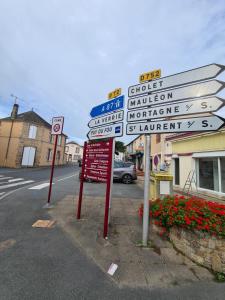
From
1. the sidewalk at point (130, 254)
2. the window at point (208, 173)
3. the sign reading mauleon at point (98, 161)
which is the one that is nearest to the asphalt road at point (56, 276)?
the sidewalk at point (130, 254)

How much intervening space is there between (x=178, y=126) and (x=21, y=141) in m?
24.2

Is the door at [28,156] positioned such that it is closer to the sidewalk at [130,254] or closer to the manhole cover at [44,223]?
the sidewalk at [130,254]

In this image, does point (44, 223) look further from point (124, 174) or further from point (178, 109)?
point (124, 174)

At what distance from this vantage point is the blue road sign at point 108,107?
152 inches

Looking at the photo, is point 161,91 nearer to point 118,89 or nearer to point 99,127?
point 118,89

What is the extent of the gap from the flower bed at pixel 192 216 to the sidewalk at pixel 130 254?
517mm

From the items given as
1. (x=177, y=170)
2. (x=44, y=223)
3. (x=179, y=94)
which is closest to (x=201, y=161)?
(x=177, y=170)

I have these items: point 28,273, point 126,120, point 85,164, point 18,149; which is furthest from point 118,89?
point 18,149

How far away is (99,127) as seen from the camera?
14.3ft

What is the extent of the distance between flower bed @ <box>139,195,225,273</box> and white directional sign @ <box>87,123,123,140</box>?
6.58 feet

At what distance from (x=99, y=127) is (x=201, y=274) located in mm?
3677

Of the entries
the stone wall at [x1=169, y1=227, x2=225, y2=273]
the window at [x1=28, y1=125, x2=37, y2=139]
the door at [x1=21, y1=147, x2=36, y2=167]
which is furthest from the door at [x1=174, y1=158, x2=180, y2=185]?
the window at [x1=28, y1=125, x2=37, y2=139]

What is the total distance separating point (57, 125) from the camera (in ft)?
18.9

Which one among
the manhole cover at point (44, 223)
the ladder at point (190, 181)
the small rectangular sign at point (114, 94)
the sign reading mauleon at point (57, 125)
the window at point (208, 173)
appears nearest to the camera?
the manhole cover at point (44, 223)
